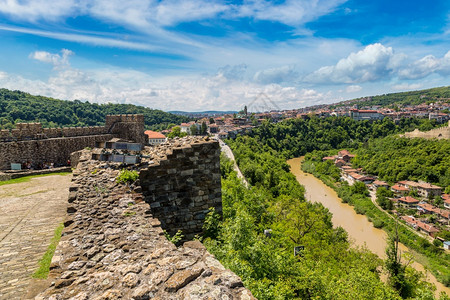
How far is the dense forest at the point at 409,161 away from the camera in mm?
52250

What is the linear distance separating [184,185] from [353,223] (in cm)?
3670

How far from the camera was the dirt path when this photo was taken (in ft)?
16.0

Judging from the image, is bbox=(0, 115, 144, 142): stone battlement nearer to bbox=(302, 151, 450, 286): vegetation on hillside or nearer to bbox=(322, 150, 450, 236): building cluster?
bbox=(302, 151, 450, 286): vegetation on hillside

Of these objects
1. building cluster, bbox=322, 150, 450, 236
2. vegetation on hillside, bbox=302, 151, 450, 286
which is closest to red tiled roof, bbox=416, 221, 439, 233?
building cluster, bbox=322, 150, 450, 236

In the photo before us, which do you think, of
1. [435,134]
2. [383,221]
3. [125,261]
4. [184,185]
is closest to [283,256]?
[184,185]

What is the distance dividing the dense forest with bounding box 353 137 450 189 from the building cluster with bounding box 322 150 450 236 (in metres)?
2.95

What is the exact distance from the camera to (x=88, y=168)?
782cm

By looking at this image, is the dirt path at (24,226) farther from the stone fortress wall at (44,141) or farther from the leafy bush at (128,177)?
the stone fortress wall at (44,141)

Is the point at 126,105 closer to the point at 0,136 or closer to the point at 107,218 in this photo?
the point at 0,136

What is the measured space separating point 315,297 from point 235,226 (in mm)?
4501

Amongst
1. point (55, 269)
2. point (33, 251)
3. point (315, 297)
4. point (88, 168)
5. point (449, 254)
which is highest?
point (88, 168)

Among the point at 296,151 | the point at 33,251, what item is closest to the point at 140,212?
the point at 33,251

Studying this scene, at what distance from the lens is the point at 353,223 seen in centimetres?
3719

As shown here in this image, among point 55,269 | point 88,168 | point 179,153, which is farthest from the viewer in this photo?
point 88,168
